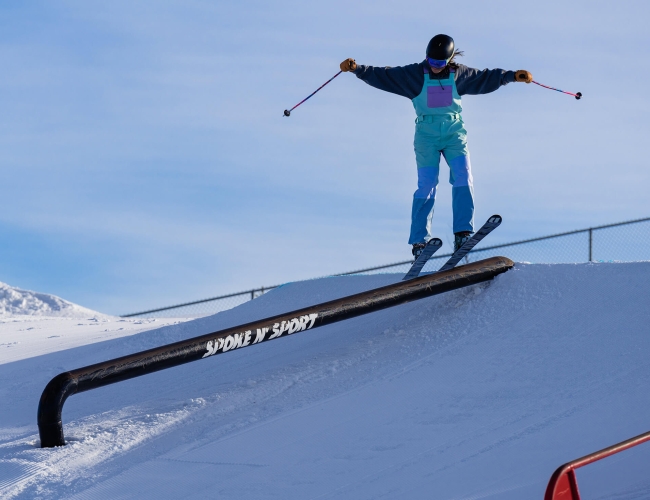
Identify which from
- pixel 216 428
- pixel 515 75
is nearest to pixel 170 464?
pixel 216 428

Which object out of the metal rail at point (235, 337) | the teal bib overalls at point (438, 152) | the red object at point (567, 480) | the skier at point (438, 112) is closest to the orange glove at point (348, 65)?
the skier at point (438, 112)

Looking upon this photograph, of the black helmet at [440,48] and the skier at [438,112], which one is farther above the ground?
the black helmet at [440,48]

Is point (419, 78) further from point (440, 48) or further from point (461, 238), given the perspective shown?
point (461, 238)

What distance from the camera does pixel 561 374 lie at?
5.38 metres

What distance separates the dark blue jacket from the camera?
7453mm

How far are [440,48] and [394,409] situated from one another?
344 centimetres

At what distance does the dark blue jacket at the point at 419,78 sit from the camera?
7.45 metres

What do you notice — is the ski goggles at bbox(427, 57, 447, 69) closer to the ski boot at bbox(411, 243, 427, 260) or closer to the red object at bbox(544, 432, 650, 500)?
the ski boot at bbox(411, 243, 427, 260)

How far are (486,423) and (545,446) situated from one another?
0.44 meters

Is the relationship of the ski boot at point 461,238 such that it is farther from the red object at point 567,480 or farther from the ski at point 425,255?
the red object at point 567,480

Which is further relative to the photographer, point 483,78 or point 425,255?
point 483,78

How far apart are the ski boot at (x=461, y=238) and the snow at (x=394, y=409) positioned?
Result: 489 millimetres

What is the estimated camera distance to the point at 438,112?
24.3ft

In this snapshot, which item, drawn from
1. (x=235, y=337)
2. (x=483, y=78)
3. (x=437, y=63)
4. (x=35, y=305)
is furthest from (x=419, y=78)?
(x=35, y=305)
